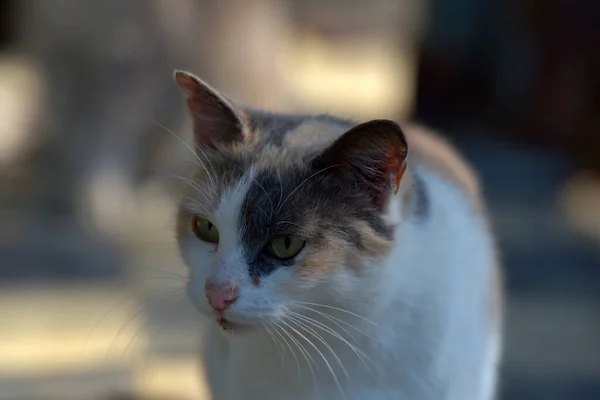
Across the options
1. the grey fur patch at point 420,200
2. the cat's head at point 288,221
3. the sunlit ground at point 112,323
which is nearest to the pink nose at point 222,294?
the cat's head at point 288,221

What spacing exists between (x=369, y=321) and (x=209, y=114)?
35 centimetres

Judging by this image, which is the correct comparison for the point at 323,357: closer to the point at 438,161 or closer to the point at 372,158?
the point at 372,158

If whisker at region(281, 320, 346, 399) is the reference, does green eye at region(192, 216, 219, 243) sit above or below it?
above

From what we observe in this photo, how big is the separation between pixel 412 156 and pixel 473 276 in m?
0.21

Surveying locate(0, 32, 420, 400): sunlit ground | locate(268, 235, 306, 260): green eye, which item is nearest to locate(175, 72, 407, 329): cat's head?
locate(268, 235, 306, 260): green eye

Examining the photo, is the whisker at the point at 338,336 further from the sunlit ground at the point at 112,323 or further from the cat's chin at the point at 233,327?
the sunlit ground at the point at 112,323

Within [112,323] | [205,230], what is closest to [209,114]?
[205,230]

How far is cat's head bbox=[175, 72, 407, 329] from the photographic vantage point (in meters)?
Answer: 0.90

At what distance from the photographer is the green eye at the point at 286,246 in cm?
93

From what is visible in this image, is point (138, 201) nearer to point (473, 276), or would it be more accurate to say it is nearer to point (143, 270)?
point (143, 270)

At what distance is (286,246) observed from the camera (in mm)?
932

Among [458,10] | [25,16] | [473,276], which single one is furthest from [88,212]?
[458,10]

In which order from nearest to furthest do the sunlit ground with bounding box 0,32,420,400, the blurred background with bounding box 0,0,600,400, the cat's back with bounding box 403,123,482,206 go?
the cat's back with bounding box 403,123,482,206 < the sunlit ground with bounding box 0,32,420,400 < the blurred background with bounding box 0,0,600,400

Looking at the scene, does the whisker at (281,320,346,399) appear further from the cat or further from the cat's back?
the cat's back
